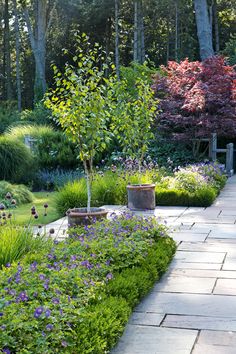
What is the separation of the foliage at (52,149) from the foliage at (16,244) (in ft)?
26.3

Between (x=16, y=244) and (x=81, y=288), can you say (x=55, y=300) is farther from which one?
(x=16, y=244)

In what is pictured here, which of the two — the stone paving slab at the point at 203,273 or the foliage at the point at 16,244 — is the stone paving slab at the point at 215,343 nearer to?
A: the stone paving slab at the point at 203,273

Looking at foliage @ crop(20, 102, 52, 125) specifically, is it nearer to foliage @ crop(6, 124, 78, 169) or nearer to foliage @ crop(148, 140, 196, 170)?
foliage @ crop(6, 124, 78, 169)

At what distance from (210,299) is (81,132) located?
260 centimetres

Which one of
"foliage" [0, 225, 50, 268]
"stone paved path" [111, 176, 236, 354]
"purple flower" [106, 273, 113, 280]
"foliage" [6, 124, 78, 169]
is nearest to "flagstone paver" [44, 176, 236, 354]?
"stone paved path" [111, 176, 236, 354]

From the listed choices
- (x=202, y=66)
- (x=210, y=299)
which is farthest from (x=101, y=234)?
(x=202, y=66)

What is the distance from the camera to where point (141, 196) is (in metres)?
7.82

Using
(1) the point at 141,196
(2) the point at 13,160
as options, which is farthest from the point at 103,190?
(2) the point at 13,160

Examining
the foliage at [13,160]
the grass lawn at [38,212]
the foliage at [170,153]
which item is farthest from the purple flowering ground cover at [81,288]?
the foliage at [170,153]

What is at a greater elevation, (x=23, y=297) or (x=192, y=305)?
(x=23, y=297)

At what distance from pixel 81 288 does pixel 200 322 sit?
0.76m

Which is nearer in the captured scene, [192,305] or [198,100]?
[192,305]

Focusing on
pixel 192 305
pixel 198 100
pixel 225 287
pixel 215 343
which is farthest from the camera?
pixel 198 100

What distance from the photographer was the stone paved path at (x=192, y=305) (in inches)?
119
